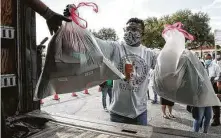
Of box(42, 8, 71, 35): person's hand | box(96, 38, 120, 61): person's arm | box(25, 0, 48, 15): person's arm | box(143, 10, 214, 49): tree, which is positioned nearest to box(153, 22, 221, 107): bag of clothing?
box(96, 38, 120, 61): person's arm

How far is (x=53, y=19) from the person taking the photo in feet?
5.44

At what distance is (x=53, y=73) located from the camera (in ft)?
5.68

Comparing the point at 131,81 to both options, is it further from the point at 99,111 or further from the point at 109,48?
the point at 99,111

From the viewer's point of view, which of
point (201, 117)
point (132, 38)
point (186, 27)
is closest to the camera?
point (132, 38)

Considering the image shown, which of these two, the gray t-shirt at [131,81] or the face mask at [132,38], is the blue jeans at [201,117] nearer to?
the gray t-shirt at [131,81]

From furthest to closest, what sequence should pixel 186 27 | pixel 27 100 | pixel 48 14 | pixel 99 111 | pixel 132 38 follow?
pixel 186 27
pixel 99 111
pixel 132 38
pixel 27 100
pixel 48 14

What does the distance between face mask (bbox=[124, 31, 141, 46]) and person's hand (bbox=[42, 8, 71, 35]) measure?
100 centimetres

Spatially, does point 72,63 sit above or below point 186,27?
below

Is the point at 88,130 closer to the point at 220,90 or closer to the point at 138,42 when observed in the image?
the point at 138,42

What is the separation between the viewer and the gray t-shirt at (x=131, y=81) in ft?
7.82

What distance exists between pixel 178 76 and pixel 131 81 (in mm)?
477

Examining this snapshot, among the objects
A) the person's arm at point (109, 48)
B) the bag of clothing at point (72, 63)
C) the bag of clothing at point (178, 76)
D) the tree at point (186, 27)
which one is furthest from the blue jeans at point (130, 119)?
the tree at point (186, 27)

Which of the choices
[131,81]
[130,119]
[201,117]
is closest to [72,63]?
[131,81]

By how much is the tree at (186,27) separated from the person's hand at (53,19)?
1262 inches
